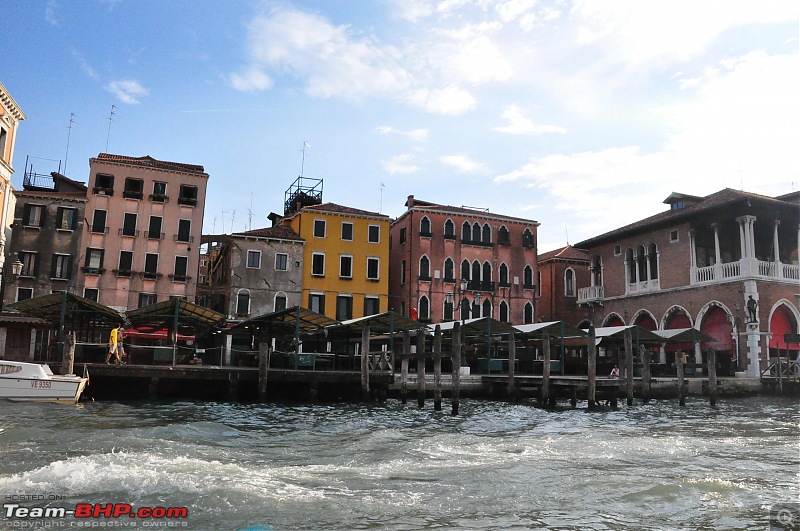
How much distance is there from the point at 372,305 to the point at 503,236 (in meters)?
9.46

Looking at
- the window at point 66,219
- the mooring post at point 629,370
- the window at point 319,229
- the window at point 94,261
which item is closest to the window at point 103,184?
the window at point 66,219

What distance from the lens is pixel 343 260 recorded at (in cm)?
3884

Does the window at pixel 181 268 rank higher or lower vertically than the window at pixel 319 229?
lower

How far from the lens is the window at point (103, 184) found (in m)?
34.9

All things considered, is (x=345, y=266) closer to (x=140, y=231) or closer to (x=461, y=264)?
(x=461, y=264)

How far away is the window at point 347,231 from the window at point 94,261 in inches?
512

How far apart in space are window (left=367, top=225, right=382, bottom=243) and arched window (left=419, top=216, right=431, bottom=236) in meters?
2.51

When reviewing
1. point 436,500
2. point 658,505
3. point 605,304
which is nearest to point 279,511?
point 436,500

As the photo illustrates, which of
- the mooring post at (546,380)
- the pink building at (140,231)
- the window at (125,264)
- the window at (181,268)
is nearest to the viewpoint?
the mooring post at (546,380)

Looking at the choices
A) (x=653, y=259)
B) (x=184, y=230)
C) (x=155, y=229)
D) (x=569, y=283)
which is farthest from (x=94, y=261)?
(x=653, y=259)

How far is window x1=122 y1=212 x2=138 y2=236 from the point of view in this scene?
35188 mm

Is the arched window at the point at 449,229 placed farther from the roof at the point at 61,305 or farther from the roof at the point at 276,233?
the roof at the point at 61,305

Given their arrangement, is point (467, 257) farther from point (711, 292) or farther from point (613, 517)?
point (613, 517)

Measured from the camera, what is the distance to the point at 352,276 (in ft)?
127
